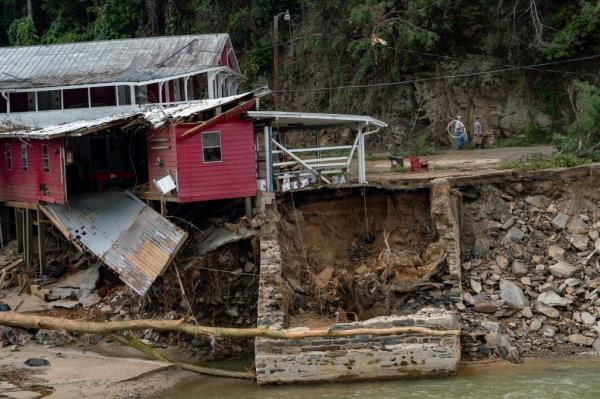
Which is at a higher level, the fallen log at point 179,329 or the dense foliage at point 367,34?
the dense foliage at point 367,34

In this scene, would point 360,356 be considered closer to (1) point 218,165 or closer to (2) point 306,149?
(1) point 218,165

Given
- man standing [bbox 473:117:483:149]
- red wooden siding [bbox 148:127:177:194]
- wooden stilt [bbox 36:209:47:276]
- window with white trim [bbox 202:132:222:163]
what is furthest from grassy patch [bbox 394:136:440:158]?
wooden stilt [bbox 36:209:47:276]

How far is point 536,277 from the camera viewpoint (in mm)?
22062

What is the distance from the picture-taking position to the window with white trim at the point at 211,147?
2338 cm

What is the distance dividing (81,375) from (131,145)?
991cm

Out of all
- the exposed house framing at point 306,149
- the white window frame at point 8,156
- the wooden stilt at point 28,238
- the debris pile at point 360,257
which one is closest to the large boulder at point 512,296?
the debris pile at point 360,257

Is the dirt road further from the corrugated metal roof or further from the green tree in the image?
the green tree

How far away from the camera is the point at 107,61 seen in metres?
32.5

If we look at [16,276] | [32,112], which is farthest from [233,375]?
[32,112]

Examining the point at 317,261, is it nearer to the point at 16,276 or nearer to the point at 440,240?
the point at 440,240

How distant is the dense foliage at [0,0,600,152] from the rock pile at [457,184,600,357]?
6589mm

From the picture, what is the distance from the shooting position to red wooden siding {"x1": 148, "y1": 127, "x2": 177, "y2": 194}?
76.3ft

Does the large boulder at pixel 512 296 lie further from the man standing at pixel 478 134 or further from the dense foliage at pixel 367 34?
the man standing at pixel 478 134

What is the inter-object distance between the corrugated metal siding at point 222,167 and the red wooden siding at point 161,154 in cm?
27
